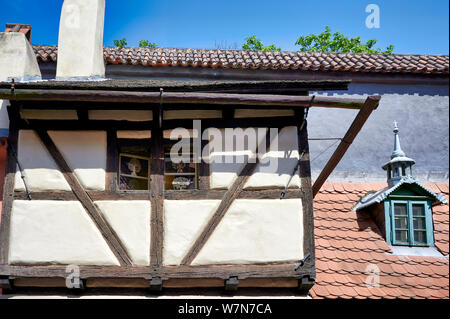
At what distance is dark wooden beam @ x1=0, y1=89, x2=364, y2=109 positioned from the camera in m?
6.32

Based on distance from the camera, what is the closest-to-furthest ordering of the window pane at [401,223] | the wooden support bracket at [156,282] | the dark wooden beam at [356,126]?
the wooden support bracket at [156,282], the dark wooden beam at [356,126], the window pane at [401,223]

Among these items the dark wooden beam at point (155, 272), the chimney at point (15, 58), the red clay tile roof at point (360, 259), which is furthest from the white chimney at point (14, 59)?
the red clay tile roof at point (360, 259)

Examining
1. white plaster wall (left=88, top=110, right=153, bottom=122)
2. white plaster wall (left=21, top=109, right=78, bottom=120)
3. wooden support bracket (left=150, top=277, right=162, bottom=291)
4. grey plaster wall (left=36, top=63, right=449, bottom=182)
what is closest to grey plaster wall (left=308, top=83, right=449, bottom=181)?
grey plaster wall (left=36, top=63, right=449, bottom=182)

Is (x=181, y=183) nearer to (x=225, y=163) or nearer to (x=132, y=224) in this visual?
(x=225, y=163)

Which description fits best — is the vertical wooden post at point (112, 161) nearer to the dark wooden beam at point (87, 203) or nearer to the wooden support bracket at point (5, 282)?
the dark wooden beam at point (87, 203)

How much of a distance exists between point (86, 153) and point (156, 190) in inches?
43.0

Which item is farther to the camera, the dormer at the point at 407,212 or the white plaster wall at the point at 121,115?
the dormer at the point at 407,212

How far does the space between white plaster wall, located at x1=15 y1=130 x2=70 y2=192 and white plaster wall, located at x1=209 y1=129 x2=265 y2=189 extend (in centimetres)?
194

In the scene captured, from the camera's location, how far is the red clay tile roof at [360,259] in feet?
23.0

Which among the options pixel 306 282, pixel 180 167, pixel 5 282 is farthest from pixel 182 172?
pixel 5 282

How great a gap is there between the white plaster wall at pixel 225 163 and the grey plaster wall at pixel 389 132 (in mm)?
3807

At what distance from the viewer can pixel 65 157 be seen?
6.67 metres
